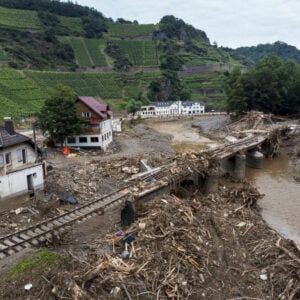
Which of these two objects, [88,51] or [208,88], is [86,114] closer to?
[208,88]

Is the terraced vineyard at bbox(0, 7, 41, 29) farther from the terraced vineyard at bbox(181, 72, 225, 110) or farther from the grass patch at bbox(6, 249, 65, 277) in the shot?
the grass patch at bbox(6, 249, 65, 277)

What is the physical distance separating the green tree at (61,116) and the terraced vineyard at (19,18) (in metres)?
107

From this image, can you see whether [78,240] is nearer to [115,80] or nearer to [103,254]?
[103,254]

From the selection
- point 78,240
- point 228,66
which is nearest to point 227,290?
point 78,240

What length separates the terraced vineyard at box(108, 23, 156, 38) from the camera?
15762 centimetres

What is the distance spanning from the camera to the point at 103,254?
12742mm

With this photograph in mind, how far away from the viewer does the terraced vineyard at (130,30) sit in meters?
158

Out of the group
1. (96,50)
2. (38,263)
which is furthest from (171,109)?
(38,263)

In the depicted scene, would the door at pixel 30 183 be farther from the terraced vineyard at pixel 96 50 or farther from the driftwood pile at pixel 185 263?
the terraced vineyard at pixel 96 50

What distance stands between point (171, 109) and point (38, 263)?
296 ft

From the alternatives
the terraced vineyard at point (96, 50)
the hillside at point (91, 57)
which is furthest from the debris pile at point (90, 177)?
the terraced vineyard at point (96, 50)

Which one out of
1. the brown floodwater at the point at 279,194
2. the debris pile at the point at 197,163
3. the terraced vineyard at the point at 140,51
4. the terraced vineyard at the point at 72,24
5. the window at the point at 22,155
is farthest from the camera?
the terraced vineyard at the point at 72,24

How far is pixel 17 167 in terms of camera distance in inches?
848

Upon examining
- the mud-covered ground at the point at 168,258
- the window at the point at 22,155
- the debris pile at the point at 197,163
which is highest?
the window at the point at 22,155
